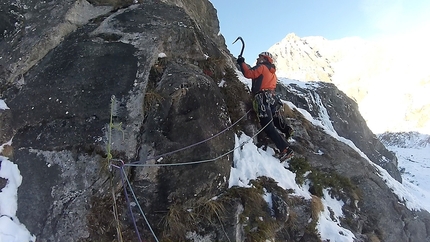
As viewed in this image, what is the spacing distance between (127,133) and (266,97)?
11.1ft

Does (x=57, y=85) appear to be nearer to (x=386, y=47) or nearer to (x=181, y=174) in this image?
(x=181, y=174)

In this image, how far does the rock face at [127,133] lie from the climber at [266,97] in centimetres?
42

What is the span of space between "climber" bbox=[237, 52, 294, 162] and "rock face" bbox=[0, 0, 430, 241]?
415 mm

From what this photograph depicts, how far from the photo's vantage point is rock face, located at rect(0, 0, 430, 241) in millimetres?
5672

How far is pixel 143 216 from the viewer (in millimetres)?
5582

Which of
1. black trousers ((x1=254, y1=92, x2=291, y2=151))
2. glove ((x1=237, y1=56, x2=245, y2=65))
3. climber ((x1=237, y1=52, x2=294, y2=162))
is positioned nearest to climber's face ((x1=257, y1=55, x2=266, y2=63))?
climber ((x1=237, y1=52, x2=294, y2=162))


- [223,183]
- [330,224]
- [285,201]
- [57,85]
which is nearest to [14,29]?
[57,85]

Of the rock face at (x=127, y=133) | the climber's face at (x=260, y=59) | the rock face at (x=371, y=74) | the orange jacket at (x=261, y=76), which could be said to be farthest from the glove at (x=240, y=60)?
the rock face at (x=371, y=74)

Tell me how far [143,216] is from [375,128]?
82156 mm

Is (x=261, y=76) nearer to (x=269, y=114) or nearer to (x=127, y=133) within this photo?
(x=269, y=114)

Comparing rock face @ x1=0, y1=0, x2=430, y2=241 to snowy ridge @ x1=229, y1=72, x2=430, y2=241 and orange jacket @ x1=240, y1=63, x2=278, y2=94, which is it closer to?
snowy ridge @ x1=229, y1=72, x2=430, y2=241

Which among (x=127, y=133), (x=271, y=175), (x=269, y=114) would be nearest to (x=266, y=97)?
(x=269, y=114)

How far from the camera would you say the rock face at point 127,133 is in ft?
18.6

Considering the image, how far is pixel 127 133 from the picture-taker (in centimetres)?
623
